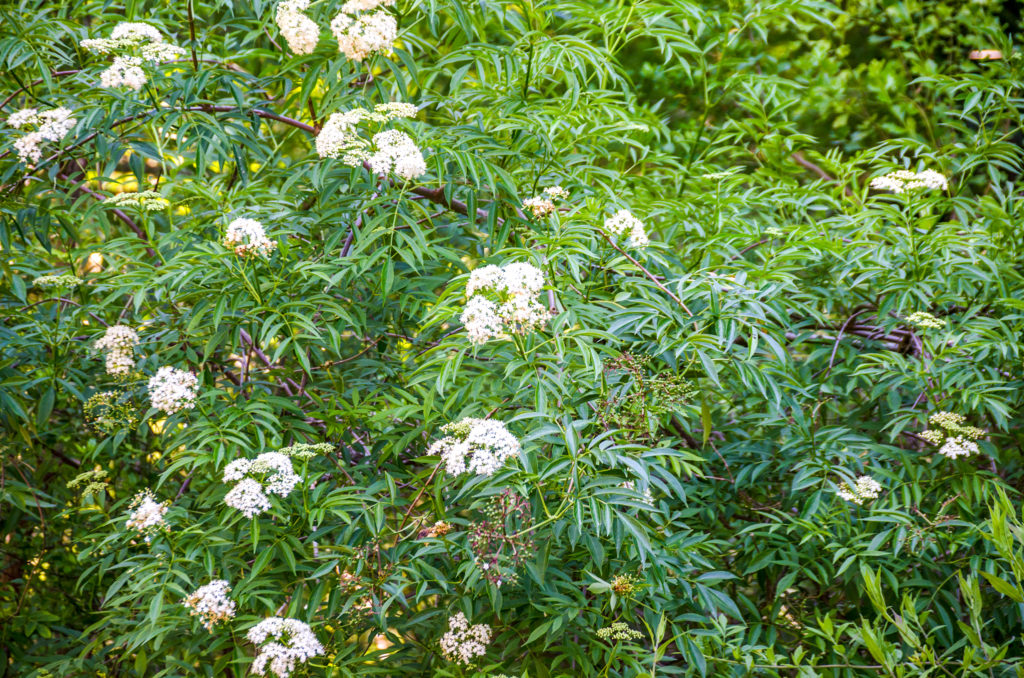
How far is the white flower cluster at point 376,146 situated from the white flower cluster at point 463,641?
1284 mm

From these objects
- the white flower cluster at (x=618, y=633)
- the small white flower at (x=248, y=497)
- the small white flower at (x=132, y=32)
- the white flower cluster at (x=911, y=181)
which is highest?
the small white flower at (x=132, y=32)

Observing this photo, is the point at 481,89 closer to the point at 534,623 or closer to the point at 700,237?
the point at 700,237

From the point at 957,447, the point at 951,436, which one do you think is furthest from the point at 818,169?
the point at 957,447

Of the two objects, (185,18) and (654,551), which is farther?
(185,18)

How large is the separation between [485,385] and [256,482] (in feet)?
2.71

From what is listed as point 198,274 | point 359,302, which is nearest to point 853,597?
point 359,302

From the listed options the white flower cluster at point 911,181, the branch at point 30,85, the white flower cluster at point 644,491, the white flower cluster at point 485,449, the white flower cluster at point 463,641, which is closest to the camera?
the white flower cluster at point 485,449

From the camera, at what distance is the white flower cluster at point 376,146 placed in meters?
2.31

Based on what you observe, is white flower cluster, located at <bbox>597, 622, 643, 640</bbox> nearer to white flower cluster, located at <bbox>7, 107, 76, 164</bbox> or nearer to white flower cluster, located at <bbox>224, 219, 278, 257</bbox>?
white flower cluster, located at <bbox>224, 219, 278, 257</bbox>

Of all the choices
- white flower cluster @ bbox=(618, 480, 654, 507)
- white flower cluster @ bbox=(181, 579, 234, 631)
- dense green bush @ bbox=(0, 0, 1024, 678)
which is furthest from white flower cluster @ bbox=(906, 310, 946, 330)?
white flower cluster @ bbox=(181, 579, 234, 631)

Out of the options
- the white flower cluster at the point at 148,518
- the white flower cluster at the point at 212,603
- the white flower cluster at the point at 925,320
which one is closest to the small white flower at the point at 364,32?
the white flower cluster at the point at 148,518

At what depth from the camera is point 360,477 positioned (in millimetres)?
2654

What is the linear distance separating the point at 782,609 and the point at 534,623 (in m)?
1.02

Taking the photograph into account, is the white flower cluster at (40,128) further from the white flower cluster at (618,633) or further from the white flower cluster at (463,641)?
the white flower cluster at (618,633)
